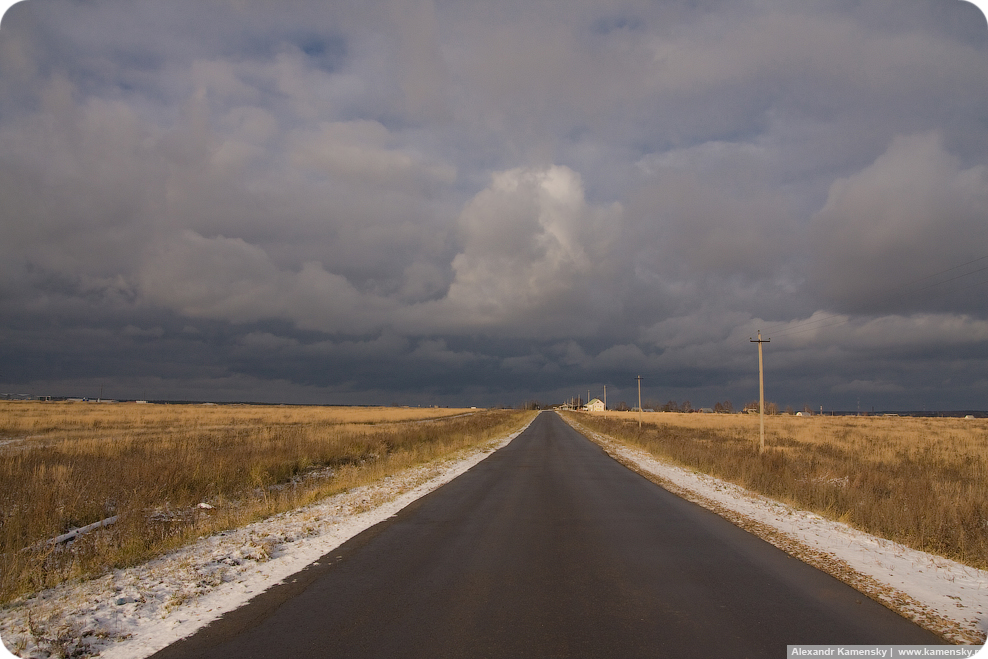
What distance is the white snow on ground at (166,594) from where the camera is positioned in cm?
506

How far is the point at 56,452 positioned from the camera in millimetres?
19109

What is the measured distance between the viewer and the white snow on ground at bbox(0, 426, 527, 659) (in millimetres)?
5062

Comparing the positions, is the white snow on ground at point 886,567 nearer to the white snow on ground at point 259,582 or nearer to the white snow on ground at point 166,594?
the white snow on ground at point 259,582

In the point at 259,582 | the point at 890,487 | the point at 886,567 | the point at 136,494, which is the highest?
the point at 136,494

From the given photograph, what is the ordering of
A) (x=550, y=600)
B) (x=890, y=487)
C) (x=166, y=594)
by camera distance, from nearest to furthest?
(x=550, y=600), (x=166, y=594), (x=890, y=487)

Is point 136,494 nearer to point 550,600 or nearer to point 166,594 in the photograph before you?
point 166,594

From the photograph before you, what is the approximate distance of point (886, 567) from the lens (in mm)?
7805

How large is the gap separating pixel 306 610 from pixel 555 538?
14.9ft

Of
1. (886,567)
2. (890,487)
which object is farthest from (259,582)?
(890,487)

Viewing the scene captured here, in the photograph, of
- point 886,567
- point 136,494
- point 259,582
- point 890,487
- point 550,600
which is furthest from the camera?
point 890,487

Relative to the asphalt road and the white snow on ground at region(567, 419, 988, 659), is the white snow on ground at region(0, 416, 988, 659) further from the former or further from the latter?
the asphalt road

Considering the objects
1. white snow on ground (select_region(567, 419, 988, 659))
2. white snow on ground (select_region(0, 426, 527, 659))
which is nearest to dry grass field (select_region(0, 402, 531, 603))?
white snow on ground (select_region(0, 426, 527, 659))

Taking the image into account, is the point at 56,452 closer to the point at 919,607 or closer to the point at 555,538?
the point at 555,538

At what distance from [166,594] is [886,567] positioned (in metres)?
9.49
